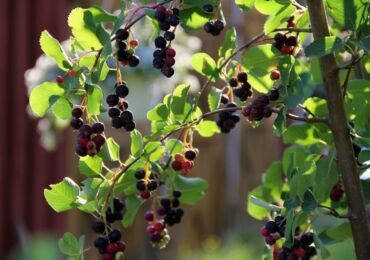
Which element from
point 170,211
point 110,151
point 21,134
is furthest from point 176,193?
point 21,134

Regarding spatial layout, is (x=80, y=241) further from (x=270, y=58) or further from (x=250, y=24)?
(x=250, y=24)

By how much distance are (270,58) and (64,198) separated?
0.31m

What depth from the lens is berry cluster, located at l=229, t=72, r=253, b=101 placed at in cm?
98

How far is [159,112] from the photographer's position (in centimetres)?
92

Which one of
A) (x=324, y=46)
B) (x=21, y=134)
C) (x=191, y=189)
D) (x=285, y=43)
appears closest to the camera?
(x=324, y=46)

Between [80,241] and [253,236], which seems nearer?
[80,241]

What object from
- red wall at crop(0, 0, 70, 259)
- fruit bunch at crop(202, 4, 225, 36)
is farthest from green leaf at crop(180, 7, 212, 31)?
red wall at crop(0, 0, 70, 259)

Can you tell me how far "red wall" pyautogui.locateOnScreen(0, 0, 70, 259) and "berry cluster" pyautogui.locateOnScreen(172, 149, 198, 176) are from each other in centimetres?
400

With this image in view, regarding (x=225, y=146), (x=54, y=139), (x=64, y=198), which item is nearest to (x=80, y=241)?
(x=64, y=198)

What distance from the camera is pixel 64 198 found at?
87 cm

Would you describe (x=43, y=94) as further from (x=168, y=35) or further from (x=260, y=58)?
(x=260, y=58)

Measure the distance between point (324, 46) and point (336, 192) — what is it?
24 cm

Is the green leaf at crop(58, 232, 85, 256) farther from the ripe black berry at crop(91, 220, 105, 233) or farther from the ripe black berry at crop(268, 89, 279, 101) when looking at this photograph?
the ripe black berry at crop(268, 89, 279, 101)

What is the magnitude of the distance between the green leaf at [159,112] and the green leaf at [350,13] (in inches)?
8.4
